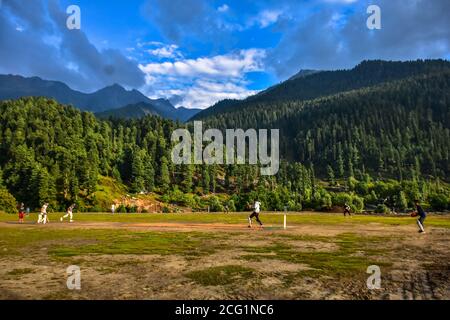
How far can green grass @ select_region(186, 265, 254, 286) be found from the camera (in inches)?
583

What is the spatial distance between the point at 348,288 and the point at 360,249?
37.5 ft

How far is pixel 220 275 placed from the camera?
626 inches

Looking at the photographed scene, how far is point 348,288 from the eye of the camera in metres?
13.7

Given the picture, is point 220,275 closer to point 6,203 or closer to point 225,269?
point 225,269

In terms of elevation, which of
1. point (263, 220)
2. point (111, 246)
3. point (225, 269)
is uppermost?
point (225, 269)

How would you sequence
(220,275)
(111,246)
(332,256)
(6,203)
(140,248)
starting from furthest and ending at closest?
(6,203)
(111,246)
(140,248)
(332,256)
(220,275)

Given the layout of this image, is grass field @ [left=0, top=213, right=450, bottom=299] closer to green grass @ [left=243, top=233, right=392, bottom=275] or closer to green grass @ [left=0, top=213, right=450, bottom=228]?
green grass @ [left=243, top=233, right=392, bottom=275]

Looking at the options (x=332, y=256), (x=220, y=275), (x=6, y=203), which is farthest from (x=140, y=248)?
(x=6, y=203)

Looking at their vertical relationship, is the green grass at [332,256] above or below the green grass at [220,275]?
below

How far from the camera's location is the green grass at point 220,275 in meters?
14.8

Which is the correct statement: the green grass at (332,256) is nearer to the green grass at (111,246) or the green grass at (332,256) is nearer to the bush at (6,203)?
the green grass at (111,246)

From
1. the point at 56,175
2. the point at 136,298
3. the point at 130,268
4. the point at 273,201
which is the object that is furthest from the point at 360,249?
the point at 56,175

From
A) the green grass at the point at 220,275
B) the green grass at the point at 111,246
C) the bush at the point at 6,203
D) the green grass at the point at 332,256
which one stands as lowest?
the bush at the point at 6,203

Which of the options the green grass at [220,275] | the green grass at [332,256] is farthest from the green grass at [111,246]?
the green grass at [220,275]
